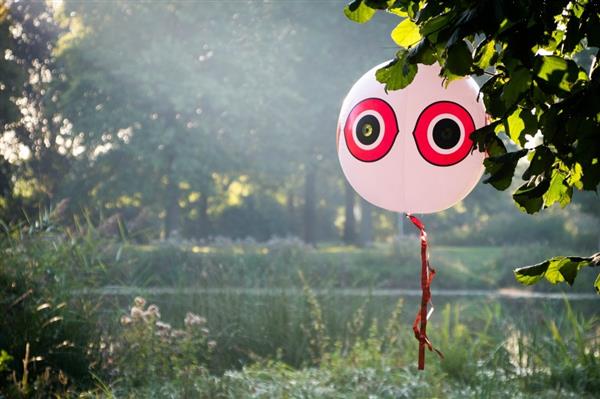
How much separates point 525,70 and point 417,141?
5.94ft

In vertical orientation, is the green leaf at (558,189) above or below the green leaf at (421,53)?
below

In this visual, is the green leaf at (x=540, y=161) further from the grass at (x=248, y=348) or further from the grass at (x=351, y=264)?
the grass at (x=351, y=264)

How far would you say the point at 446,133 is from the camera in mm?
3525

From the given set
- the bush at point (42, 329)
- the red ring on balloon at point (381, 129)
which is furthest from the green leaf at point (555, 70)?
the bush at point (42, 329)

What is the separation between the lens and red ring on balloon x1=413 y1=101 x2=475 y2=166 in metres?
3.52

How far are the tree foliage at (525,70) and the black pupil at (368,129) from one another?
1.29 m

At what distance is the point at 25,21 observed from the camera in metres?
19.5

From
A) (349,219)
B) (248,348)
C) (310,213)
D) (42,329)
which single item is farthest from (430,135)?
(349,219)

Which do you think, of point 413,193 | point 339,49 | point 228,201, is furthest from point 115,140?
point 413,193

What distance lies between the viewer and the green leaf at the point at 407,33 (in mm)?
2193

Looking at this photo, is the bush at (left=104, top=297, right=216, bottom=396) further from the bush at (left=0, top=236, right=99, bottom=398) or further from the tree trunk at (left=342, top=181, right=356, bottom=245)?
the tree trunk at (left=342, top=181, right=356, bottom=245)

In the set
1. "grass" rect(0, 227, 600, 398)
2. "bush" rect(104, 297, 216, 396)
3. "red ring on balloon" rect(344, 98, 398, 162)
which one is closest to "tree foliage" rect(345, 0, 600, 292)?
"red ring on balloon" rect(344, 98, 398, 162)

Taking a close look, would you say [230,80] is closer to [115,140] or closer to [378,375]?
[115,140]

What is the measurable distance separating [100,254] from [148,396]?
2.40 m
